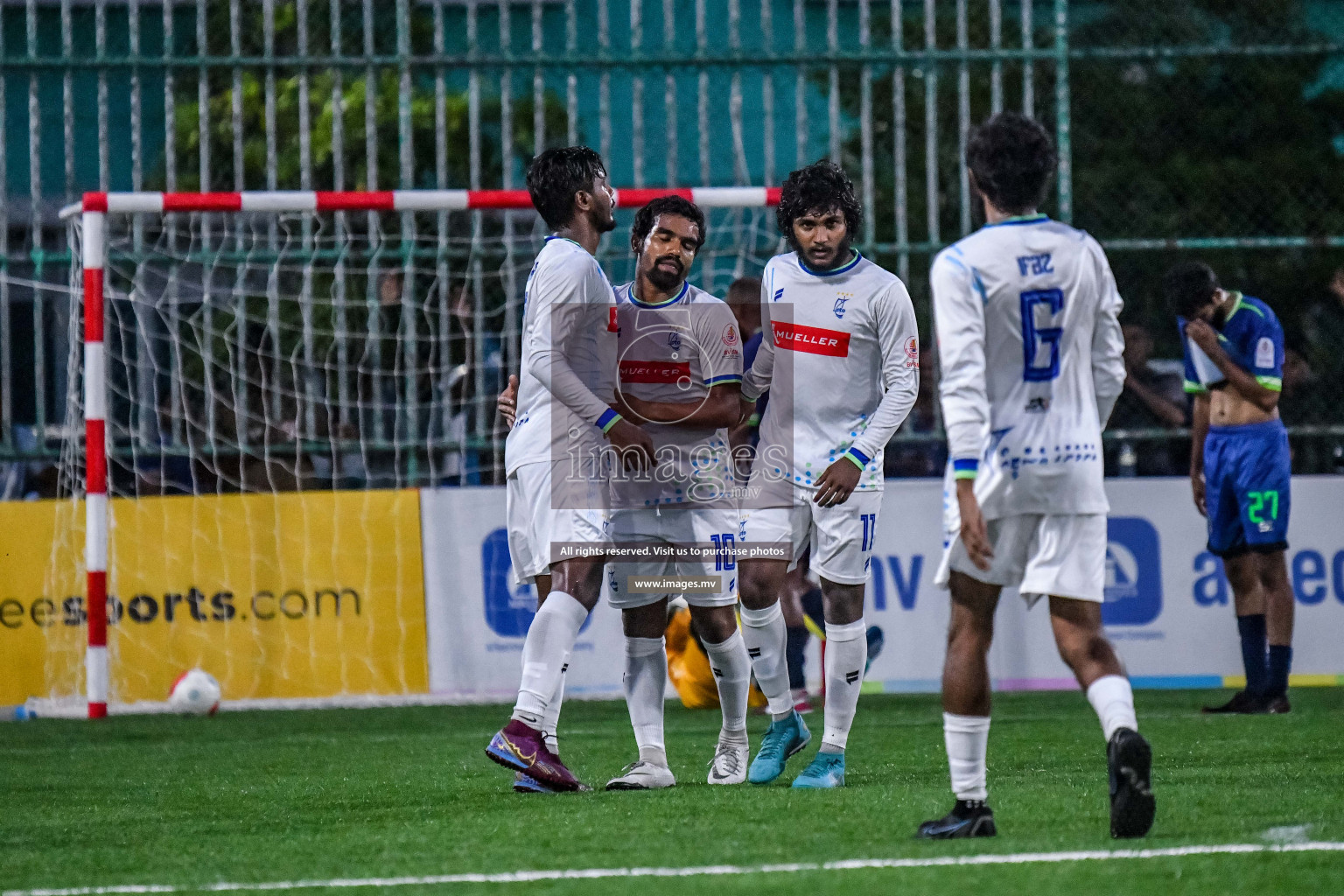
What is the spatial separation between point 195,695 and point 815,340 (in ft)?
15.5

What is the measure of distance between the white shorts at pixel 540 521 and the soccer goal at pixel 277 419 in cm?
367

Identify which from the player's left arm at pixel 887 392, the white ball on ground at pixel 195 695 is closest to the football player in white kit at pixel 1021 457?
the player's left arm at pixel 887 392

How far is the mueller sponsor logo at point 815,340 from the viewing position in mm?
5867

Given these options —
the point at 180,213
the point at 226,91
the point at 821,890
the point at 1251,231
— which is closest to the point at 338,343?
the point at 180,213

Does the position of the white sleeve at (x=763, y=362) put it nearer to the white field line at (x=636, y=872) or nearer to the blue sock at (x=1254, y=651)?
the white field line at (x=636, y=872)

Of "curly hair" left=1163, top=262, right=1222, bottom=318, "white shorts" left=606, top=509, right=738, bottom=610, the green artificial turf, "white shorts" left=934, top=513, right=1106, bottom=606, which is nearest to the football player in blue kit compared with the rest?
"curly hair" left=1163, top=262, right=1222, bottom=318

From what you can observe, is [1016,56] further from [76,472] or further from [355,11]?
[76,472]

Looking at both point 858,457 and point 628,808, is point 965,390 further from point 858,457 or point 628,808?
point 628,808

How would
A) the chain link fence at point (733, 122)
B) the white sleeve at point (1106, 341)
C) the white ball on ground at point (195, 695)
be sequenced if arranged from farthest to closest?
the chain link fence at point (733, 122) → the white ball on ground at point (195, 695) → the white sleeve at point (1106, 341)

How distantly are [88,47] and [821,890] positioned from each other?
10.4 m

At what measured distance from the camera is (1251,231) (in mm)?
11039

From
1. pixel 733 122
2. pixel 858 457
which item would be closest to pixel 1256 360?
pixel 733 122

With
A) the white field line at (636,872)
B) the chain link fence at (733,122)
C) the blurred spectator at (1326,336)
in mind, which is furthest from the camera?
the blurred spectator at (1326,336)

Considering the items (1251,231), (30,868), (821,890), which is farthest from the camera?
(1251,231)
